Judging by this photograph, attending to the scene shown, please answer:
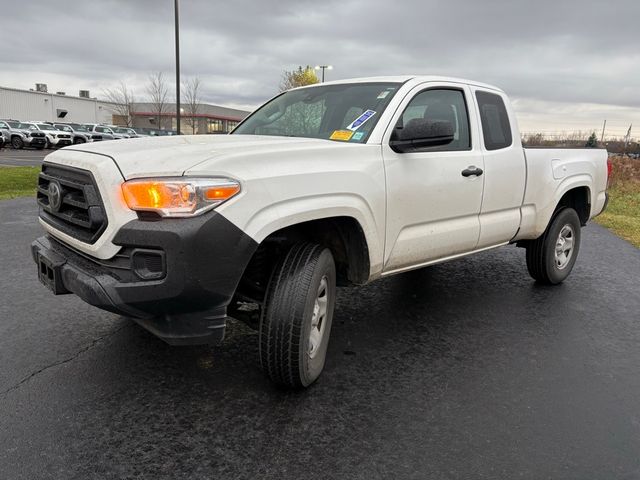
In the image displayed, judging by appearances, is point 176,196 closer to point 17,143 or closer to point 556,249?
point 556,249

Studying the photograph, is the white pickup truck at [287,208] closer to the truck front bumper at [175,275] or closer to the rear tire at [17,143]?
the truck front bumper at [175,275]

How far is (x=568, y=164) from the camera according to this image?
5129 mm

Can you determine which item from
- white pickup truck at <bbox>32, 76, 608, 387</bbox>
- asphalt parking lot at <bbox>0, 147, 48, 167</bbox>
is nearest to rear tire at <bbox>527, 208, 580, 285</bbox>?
white pickup truck at <bbox>32, 76, 608, 387</bbox>

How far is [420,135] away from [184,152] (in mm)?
1483

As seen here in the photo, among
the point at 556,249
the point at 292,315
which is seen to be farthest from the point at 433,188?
the point at 556,249

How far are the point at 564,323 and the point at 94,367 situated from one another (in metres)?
3.59

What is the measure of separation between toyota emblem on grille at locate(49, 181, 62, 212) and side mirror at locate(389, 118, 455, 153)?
2.00 m

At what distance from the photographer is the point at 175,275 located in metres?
2.38

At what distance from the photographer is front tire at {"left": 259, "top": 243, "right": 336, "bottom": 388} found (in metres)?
2.78

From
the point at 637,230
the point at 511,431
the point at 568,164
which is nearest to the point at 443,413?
the point at 511,431

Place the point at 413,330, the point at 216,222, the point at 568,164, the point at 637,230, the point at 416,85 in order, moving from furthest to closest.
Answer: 1. the point at 637,230
2. the point at 568,164
3. the point at 413,330
4. the point at 416,85
5. the point at 216,222

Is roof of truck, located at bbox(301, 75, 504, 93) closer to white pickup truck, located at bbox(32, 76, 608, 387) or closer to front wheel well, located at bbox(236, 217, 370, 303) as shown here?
white pickup truck, located at bbox(32, 76, 608, 387)

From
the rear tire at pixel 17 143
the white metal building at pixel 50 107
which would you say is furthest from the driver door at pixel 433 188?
the white metal building at pixel 50 107

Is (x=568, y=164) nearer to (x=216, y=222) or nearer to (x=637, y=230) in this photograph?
(x=216, y=222)
